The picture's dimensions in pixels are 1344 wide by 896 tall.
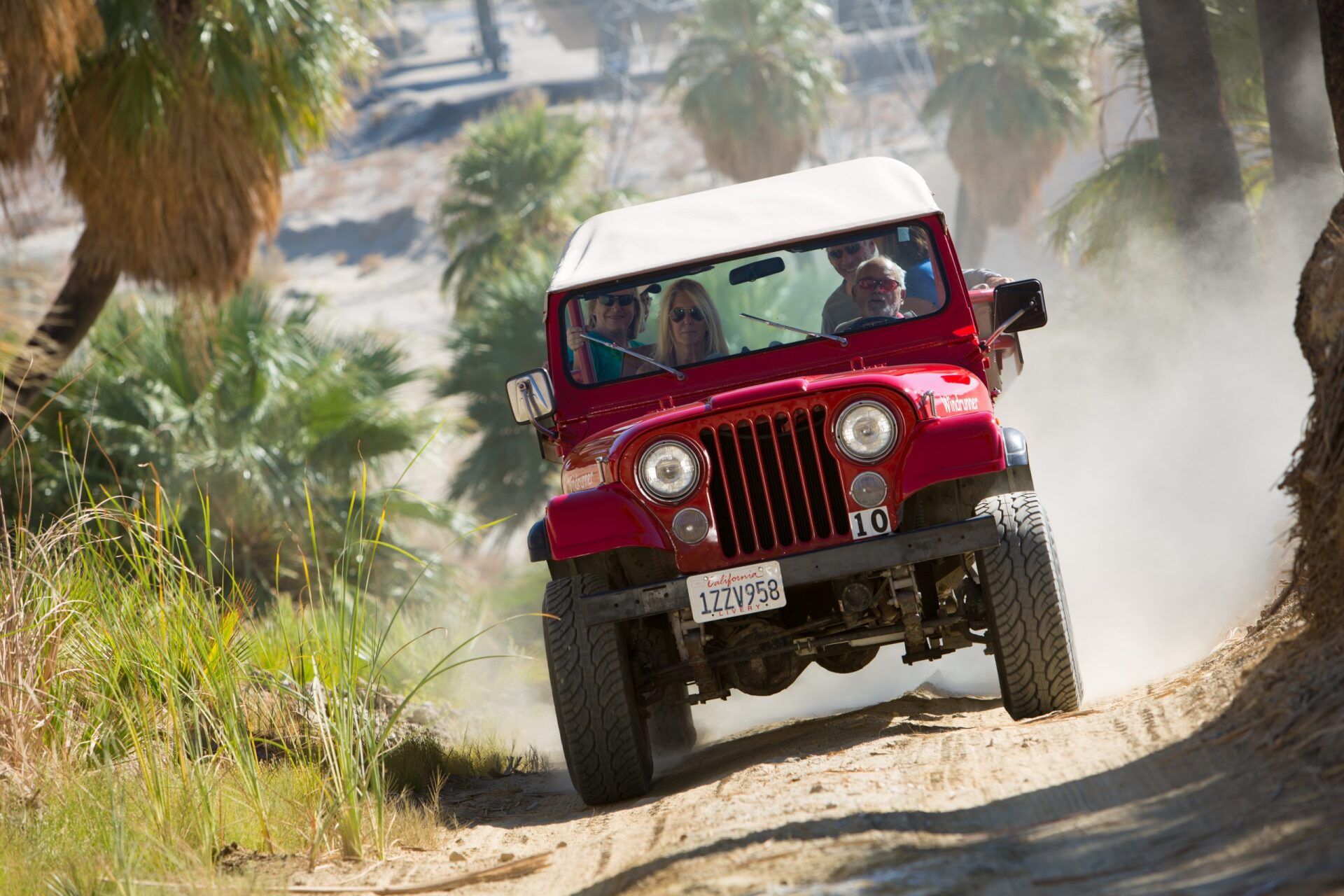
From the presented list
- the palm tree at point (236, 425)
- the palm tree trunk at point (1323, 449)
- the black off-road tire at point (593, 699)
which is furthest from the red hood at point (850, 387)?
the palm tree at point (236, 425)

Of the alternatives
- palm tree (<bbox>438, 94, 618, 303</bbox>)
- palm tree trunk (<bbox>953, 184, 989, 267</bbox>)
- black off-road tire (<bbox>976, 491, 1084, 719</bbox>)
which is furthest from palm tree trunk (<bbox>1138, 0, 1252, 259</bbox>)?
palm tree trunk (<bbox>953, 184, 989, 267</bbox>)

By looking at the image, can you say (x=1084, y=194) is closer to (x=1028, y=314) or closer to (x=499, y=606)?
(x=499, y=606)

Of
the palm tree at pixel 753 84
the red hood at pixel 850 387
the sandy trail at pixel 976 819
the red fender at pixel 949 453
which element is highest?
the palm tree at pixel 753 84

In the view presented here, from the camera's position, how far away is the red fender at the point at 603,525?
497 centimetres

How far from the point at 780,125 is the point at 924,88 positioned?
26.0m

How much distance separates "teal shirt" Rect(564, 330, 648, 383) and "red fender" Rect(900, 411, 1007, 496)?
1615 millimetres

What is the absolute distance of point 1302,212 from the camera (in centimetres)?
1110

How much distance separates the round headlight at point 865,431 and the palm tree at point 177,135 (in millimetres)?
7157

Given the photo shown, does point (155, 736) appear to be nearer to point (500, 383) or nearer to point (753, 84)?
point (500, 383)

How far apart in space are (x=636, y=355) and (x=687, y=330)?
9.5 inches

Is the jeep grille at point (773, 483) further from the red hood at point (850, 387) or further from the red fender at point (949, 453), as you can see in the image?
the red fender at point (949, 453)

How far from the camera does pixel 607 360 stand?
6141 millimetres

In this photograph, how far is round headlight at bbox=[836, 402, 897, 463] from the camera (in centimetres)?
487

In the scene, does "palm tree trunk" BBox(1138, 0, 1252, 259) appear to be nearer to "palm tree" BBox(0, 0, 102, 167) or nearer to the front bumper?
the front bumper
